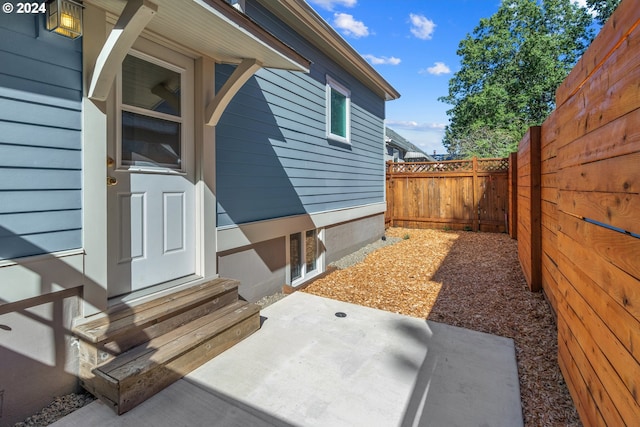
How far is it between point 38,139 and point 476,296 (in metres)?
4.60

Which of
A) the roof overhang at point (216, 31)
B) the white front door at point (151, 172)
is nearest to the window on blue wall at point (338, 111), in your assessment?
the roof overhang at point (216, 31)

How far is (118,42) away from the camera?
2.03 meters

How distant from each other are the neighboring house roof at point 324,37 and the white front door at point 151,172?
5.71ft

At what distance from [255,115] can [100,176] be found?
1929 mm

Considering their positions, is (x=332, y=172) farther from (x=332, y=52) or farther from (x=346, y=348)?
(x=346, y=348)

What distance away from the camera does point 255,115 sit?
3799 mm

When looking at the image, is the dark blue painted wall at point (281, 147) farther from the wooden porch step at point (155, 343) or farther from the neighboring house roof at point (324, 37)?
the wooden porch step at point (155, 343)

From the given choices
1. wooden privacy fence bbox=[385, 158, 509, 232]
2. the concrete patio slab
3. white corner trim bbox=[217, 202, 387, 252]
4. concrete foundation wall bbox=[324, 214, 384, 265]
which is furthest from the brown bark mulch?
wooden privacy fence bbox=[385, 158, 509, 232]

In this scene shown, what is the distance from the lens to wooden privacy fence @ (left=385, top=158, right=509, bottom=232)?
29.2 ft

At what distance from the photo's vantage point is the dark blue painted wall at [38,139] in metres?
1.87

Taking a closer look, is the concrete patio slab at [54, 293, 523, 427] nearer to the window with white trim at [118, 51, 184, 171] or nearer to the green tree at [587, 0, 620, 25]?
the window with white trim at [118, 51, 184, 171]

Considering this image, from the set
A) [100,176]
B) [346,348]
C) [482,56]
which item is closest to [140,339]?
[100,176]

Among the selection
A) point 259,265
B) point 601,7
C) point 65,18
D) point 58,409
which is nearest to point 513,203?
point 259,265

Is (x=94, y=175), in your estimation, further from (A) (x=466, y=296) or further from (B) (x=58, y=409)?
(A) (x=466, y=296)
